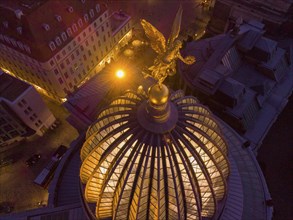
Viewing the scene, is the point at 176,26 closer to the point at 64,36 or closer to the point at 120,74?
the point at 120,74

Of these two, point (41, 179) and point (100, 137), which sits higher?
point (41, 179)

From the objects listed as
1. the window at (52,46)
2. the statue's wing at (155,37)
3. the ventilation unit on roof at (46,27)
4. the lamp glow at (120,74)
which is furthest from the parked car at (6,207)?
the statue's wing at (155,37)

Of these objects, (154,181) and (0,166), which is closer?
(154,181)

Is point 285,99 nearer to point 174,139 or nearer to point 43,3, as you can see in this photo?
point 174,139

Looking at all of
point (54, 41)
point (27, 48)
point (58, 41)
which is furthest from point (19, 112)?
point (58, 41)

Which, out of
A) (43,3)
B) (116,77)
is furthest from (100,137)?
(43,3)

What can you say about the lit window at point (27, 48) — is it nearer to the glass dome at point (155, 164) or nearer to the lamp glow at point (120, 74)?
the lamp glow at point (120, 74)
